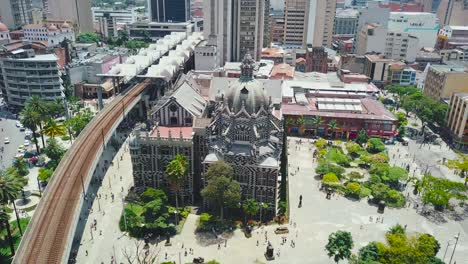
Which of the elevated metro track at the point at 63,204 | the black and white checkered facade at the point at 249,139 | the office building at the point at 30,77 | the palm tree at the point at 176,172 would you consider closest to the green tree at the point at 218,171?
the black and white checkered facade at the point at 249,139

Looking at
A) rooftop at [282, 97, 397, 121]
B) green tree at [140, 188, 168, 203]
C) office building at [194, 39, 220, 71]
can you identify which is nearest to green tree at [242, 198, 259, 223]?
green tree at [140, 188, 168, 203]

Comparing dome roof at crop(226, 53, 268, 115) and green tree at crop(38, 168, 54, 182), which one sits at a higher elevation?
dome roof at crop(226, 53, 268, 115)

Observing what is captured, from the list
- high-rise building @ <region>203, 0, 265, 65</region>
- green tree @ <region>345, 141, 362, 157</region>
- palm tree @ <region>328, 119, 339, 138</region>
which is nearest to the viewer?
green tree @ <region>345, 141, 362, 157</region>

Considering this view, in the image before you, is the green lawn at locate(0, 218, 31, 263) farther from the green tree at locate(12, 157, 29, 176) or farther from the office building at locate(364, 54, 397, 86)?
the office building at locate(364, 54, 397, 86)

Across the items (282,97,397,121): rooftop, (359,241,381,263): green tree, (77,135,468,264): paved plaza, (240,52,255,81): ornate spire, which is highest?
(240,52,255,81): ornate spire

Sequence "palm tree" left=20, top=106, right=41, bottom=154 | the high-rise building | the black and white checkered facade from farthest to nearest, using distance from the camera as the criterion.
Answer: the high-rise building
"palm tree" left=20, top=106, right=41, bottom=154
the black and white checkered facade

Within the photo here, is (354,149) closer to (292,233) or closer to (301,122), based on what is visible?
(301,122)

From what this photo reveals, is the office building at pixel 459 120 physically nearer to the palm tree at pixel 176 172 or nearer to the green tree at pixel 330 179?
the green tree at pixel 330 179
